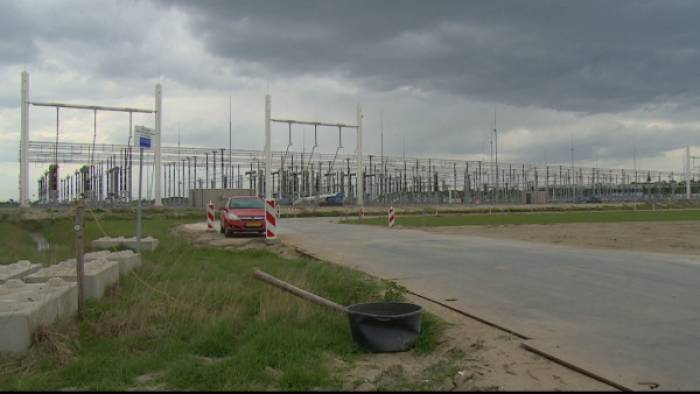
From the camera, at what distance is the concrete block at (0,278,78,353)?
201 inches

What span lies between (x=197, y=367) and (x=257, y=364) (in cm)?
48

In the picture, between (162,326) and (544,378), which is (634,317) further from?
(162,326)

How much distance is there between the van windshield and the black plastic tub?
1643cm

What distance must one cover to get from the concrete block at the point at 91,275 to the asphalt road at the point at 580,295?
14.5 ft

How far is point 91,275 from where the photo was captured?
7.15 meters

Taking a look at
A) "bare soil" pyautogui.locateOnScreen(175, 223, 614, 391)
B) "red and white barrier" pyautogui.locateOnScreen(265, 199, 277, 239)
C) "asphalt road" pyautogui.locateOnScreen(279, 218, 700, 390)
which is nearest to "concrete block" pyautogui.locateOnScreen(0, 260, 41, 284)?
"bare soil" pyautogui.locateOnScreen(175, 223, 614, 391)

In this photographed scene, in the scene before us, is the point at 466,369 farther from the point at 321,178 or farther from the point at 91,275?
the point at 321,178

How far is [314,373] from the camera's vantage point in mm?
4520

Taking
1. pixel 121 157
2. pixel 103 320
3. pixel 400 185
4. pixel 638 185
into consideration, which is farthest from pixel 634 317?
pixel 638 185

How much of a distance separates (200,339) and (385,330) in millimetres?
1762

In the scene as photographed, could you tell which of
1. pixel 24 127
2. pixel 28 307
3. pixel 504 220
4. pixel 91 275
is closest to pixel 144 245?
pixel 91 275

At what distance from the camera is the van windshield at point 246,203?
70.6 ft

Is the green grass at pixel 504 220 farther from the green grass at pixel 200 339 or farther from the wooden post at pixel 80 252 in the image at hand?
the wooden post at pixel 80 252

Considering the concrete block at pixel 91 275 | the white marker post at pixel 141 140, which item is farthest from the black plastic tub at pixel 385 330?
the white marker post at pixel 141 140
